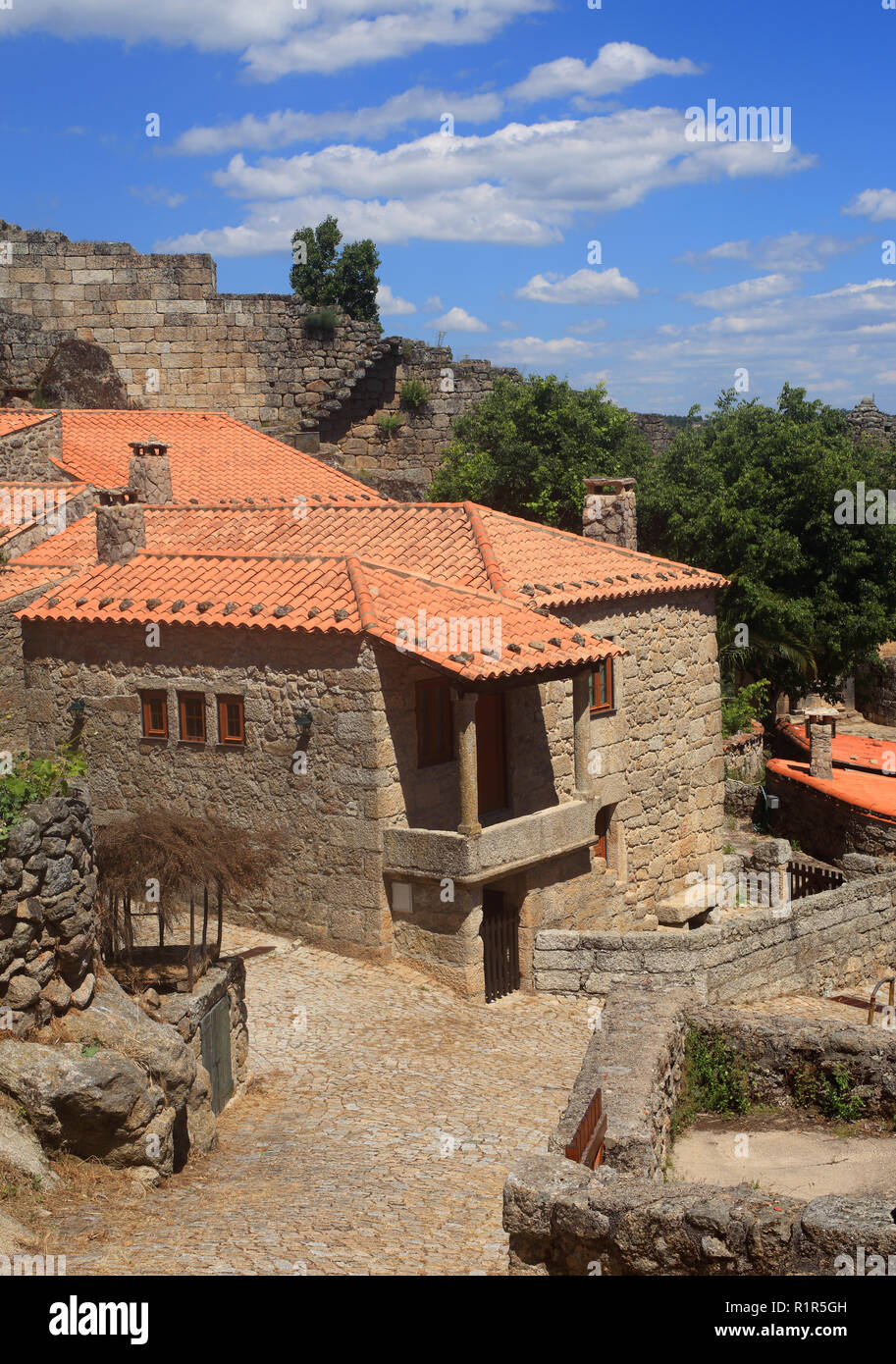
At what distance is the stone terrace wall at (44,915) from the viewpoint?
929 cm

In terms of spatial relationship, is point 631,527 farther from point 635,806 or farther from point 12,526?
point 12,526

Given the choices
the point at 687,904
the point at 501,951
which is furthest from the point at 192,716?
the point at 687,904

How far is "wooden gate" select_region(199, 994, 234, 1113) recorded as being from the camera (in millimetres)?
11500

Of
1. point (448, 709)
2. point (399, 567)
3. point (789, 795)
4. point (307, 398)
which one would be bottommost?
point (789, 795)

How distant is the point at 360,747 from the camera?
1656 centimetres

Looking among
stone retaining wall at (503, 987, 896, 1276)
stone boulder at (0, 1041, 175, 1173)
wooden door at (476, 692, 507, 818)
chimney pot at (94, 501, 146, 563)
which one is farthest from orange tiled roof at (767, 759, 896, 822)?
stone boulder at (0, 1041, 175, 1173)

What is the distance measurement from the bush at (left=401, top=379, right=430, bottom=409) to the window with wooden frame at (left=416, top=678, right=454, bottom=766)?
19526mm

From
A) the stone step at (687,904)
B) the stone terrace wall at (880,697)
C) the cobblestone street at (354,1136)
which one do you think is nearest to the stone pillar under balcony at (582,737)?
the cobblestone street at (354,1136)

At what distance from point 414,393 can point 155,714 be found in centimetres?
1907

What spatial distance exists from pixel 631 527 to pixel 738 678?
11179 millimetres

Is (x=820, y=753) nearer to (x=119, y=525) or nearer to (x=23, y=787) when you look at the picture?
(x=119, y=525)
